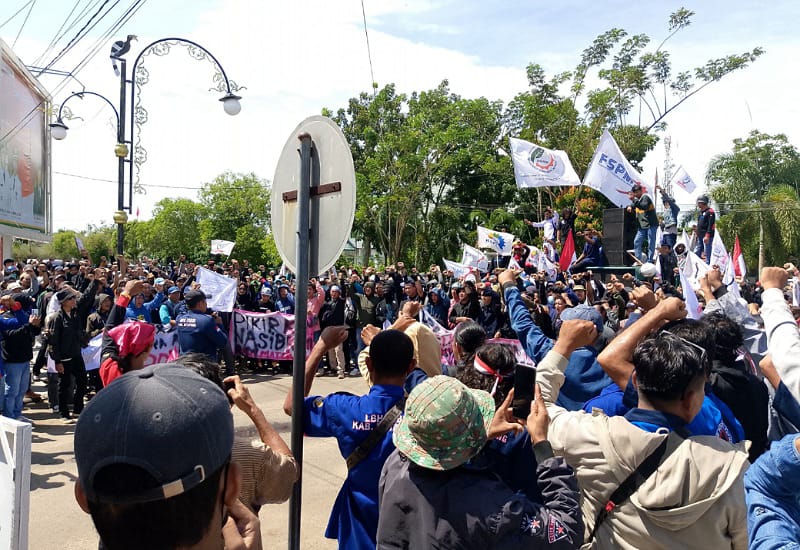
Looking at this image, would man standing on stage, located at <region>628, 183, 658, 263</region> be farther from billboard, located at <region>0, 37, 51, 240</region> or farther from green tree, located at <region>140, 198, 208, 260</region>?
green tree, located at <region>140, 198, 208, 260</region>

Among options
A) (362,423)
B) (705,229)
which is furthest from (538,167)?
(362,423)

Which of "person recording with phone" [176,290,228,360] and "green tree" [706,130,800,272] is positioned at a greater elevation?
"green tree" [706,130,800,272]

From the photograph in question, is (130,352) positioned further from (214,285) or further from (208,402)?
(214,285)

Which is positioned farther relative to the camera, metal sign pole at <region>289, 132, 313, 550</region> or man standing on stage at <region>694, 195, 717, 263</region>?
man standing on stage at <region>694, 195, 717, 263</region>

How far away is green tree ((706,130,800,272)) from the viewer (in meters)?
33.6

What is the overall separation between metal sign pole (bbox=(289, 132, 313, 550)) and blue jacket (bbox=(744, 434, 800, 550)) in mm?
1815

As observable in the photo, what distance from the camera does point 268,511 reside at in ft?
17.7

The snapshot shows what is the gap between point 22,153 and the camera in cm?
2192

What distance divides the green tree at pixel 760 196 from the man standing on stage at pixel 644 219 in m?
23.2

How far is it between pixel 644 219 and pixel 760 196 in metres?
28.0

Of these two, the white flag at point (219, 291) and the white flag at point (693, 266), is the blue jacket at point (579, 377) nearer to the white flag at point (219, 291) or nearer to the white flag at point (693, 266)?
the white flag at point (693, 266)

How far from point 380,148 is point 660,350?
95.0 ft

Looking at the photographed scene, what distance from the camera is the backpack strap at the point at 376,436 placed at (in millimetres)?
2775

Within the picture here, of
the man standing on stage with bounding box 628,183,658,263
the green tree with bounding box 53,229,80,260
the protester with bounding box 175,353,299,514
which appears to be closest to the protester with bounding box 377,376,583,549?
the protester with bounding box 175,353,299,514
